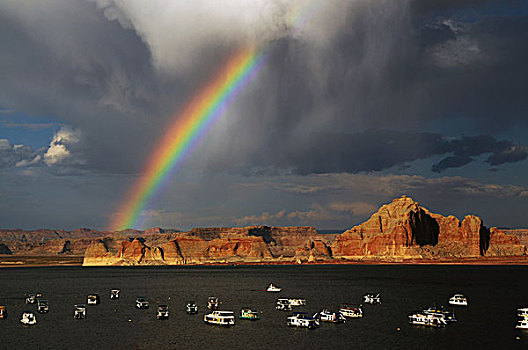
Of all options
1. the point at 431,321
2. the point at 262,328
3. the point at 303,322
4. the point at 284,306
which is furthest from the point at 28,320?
the point at 431,321

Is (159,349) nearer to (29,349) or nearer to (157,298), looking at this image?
(29,349)

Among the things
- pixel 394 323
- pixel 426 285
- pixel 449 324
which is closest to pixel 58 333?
pixel 394 323

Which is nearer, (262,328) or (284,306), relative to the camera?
(262,328)

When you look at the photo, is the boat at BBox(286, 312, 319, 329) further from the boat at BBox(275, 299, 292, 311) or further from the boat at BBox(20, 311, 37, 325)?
the boat at BBox(20, 311, 37, 325)

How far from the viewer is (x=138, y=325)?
97.4 m

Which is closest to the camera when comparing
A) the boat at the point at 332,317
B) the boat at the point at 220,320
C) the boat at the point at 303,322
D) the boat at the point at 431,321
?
the boat at the point at 303,322

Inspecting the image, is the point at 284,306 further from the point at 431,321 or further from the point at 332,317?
the point at 431,321

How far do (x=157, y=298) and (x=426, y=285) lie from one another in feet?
291

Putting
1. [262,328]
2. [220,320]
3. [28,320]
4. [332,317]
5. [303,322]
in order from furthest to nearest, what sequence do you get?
1. [28,320]
2. [332,317]
3. [220,320]
4. [303,322]
5. [262,328]

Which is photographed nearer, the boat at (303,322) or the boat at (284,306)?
the boat at (303,322)

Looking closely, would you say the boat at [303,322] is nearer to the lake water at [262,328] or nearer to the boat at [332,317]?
the lake water at [262,328]

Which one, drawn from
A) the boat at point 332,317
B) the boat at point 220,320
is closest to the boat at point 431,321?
the boat at point 332,317

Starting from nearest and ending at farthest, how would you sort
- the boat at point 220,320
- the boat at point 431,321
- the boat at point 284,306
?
the boat at point 431,321 → the boat at point 220,320 → the boat at point 284,306

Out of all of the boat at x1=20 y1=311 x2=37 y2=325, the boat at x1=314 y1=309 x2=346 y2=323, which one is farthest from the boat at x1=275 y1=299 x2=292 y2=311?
the boat at x1=20 y1=311 x2=37 y2=325
